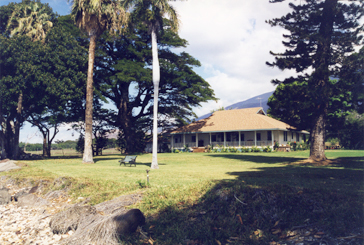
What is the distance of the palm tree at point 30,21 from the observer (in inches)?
1031

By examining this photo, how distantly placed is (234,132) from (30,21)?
1129 inches

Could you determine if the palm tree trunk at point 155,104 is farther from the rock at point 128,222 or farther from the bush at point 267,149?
the bush at point 267,149

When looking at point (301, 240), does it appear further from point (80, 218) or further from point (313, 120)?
point (313, 120)

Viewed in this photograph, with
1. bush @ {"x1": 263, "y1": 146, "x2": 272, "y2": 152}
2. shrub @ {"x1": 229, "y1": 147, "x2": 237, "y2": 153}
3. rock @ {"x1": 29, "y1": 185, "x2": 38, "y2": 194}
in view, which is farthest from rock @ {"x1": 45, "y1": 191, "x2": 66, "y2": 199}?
bush @ {"x1": 263, "y1": 146, "x2": 272, "y2": 152}

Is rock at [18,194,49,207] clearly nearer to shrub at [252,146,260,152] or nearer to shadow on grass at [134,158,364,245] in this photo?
shadow on grass at [134,158,364,245]

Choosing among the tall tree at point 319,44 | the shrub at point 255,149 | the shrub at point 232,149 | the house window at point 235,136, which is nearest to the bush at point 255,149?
the shrub at point 255,149

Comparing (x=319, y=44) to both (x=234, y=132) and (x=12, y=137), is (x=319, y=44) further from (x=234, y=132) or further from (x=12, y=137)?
(x=12, y=137)

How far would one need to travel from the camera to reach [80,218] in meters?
7.03

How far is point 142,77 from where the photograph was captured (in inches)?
1210

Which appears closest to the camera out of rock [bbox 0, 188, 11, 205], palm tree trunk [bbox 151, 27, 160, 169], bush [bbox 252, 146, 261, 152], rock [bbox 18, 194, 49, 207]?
rock [bbox 18, 194, 49, 207]

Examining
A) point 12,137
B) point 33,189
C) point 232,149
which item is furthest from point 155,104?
point 232,149

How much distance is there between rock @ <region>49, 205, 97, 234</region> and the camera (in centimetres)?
690

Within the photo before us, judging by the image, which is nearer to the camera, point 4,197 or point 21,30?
point 4,197

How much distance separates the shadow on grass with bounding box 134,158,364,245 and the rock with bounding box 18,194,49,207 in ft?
13.4
